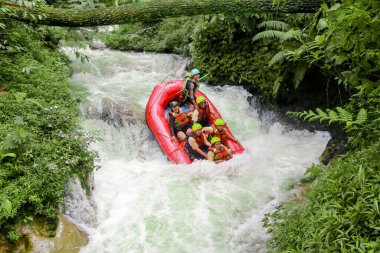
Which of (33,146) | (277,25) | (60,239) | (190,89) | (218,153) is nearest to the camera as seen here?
(60,239)

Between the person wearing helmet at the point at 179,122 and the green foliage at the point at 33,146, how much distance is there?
2.02 meters

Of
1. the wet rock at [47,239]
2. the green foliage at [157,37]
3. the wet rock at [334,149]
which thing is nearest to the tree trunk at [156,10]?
the wet rock at [334,149]

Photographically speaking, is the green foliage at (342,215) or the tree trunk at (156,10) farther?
the tree trunk at (156,10)

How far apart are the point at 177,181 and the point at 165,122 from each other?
65.2 inches

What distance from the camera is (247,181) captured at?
582 centimetres

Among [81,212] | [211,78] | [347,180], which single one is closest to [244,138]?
[211,78]

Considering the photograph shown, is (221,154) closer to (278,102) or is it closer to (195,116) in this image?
(195,116)

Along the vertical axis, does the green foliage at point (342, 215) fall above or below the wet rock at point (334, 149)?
above

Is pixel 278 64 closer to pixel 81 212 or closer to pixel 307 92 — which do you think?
pixel 307 92

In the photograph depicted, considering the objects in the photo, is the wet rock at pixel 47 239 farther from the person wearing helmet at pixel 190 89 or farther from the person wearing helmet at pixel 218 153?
the person wearing helmet at pixel 190 89

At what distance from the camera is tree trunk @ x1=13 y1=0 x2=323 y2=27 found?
4.96m

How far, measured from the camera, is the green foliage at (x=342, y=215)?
7.73ft

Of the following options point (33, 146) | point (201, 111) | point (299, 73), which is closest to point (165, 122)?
point (201, 111)

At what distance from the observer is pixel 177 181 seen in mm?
5773
